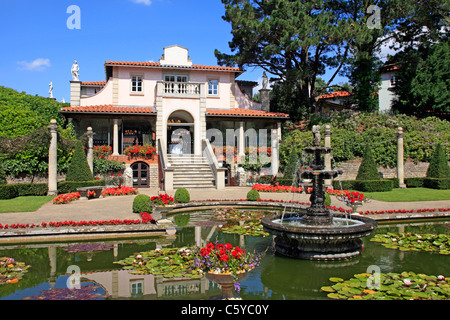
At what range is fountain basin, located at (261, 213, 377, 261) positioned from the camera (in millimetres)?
7992

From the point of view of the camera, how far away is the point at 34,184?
61.9 feet

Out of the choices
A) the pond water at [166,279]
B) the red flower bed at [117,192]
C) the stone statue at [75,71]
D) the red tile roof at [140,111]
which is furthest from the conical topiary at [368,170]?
the stone statue at [75,71]

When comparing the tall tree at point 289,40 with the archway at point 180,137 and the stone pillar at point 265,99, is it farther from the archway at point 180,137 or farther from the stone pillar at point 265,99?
the archway at point 180,137

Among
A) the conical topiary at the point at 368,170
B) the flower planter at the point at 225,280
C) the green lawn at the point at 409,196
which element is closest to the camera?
the flower planter at the point at 225,280

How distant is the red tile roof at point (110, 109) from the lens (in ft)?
82.9

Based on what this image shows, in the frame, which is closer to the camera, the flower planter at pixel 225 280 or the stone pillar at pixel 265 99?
the flower planter at pixel 225 280

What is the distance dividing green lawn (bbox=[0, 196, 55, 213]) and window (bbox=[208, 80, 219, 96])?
53.1 ft

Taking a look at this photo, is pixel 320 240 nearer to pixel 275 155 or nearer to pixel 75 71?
pixel 275 155

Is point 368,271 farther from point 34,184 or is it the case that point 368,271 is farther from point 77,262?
point 34,184

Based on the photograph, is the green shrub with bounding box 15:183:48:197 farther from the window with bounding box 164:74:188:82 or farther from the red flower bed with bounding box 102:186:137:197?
the window with bounding box 164:74:188:82

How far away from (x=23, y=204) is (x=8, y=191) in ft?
9.06

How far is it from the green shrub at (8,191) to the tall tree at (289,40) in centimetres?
1910

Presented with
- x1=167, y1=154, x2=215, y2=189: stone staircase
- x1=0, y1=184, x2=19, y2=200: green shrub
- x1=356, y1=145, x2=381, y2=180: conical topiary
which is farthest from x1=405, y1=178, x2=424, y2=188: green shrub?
x1=0, y1=184, x2=19, y2=200: green shrub

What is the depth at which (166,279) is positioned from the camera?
22.4 feet
